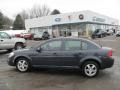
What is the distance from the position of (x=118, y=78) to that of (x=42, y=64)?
2.96 meters

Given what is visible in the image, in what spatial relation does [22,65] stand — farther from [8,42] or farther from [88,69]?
[8,42]

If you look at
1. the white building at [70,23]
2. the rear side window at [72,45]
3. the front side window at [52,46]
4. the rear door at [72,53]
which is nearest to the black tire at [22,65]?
the front side window at [52,46]

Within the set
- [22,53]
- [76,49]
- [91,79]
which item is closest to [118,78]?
[91,79]

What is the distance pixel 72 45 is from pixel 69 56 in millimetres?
453

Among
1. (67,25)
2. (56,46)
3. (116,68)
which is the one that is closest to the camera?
(56,46)

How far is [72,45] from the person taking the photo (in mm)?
8797

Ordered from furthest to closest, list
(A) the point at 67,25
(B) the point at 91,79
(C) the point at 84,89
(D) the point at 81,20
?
(A) the point at 67,25
(D) the point at 81,20
(B) the point at 91,79
(C) the point at 84,89

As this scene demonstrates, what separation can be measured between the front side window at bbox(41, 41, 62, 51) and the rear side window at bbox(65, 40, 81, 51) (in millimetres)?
276

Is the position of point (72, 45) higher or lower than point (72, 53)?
higher

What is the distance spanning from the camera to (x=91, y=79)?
8.22m

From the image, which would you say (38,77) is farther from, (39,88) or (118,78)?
(118,78)

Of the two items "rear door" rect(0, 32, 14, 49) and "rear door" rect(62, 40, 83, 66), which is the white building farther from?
"rear door" rect(62, 40, 83, 66)

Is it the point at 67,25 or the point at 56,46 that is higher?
the point at 67,25

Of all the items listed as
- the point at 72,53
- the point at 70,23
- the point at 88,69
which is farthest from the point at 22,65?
the point at 70,23
